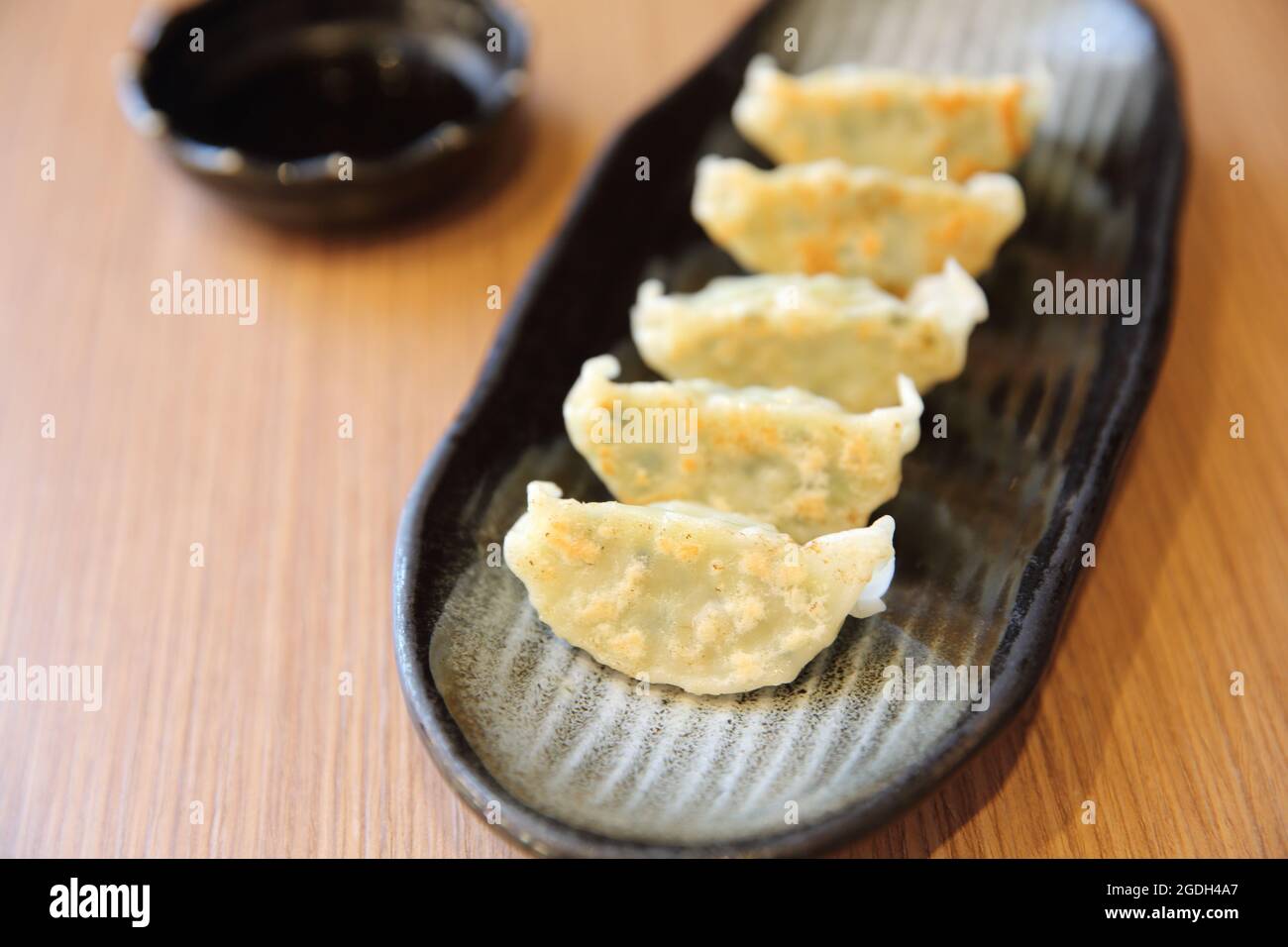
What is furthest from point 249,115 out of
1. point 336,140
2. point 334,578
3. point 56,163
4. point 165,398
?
point 334,578

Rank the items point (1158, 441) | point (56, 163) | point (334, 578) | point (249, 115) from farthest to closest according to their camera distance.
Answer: point (56, 163) → point (249, 115) → point (1158, 441) → point (334, 578)

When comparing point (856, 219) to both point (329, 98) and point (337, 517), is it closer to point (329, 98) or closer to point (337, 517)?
point (337, 517)

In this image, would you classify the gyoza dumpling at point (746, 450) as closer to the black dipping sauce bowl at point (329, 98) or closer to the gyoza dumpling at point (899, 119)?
the gyoza dumpling at point (899, 119)

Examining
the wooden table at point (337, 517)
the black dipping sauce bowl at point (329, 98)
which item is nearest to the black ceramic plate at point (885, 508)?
the wooden table at point (337, 517)

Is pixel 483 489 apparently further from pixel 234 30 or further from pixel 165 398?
pixel 234 30

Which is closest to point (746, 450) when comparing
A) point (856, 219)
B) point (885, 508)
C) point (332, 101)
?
point (885, 508)

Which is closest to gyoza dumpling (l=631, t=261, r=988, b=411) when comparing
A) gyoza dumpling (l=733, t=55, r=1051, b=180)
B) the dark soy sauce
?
gyoza dumpling (l=733, t=55, r=1051, b=180)
